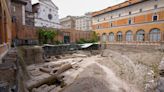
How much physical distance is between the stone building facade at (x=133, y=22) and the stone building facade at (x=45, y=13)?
461 inches

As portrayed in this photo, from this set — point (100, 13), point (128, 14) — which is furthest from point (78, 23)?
point (128, 14)

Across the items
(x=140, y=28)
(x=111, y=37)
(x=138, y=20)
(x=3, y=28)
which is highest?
(x=138, y=20)

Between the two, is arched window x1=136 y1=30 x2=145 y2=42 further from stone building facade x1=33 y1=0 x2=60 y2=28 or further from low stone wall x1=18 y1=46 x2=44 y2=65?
stone building facade x1=33 y1=0 x2=60 y2=28

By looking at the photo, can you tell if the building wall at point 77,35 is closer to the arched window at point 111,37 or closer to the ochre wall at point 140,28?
the arched window at point 111,37

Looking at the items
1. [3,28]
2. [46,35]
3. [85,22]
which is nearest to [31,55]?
[3,28]

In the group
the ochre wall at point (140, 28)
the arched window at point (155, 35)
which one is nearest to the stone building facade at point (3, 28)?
the ochre wall at point (140, 28)

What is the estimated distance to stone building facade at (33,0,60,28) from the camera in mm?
28438

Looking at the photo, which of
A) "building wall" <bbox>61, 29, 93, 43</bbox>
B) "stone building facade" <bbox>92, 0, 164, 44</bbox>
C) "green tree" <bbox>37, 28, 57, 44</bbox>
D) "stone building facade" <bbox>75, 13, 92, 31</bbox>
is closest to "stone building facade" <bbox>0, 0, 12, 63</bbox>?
"green tree" <bbox>37, 28, 57, 44</bbox>

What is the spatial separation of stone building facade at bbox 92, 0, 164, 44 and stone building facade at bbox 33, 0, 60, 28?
11715 millimetres

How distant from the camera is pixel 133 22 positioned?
23812 millimetres

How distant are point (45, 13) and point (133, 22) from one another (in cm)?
2049

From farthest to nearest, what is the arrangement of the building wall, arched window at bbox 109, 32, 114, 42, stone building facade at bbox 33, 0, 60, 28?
1. stone building facade at bbox 33, 0, 60, 28
2. arched window at bbox 109, 32, 114, 42
3. the building wall

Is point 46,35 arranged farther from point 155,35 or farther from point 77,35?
point 155,35

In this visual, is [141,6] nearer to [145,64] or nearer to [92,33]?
[92,33]
